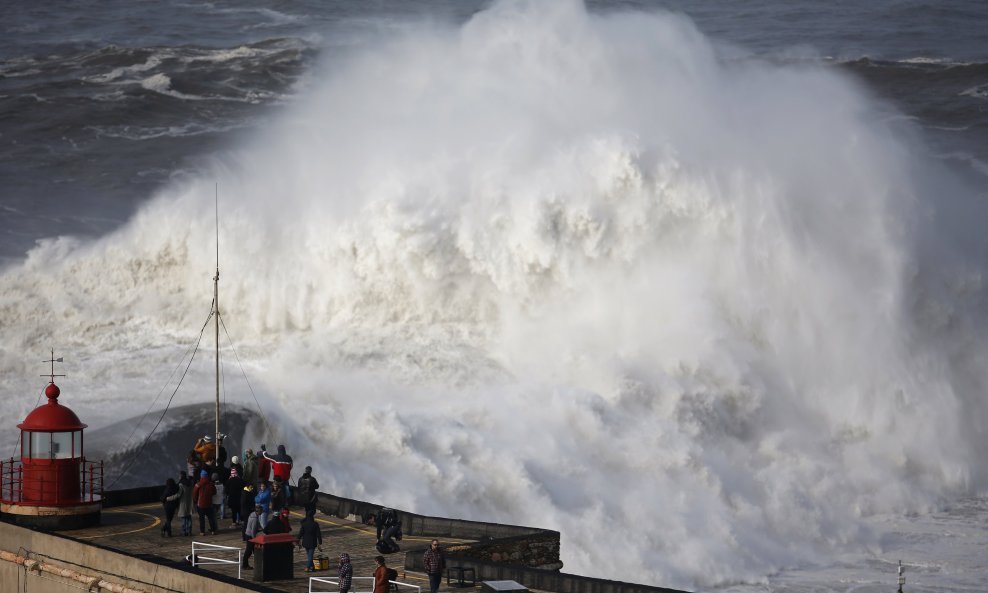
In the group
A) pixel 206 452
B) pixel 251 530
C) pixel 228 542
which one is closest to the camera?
pixel 251 530

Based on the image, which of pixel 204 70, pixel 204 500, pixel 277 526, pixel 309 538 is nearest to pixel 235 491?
pixel 204 500

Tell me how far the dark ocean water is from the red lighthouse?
24.6m

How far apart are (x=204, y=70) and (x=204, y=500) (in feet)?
134

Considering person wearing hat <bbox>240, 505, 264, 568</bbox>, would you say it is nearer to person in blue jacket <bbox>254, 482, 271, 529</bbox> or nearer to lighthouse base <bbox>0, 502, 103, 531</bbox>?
person in blue jacket <bbox>254, 482, 271, 529</bbox>

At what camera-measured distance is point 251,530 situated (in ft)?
59.6

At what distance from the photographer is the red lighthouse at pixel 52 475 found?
19047 millimetres

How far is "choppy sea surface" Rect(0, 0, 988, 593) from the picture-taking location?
28.9m

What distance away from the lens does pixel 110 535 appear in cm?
1930

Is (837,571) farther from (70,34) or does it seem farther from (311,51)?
(70,34)

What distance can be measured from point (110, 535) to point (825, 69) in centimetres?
4180

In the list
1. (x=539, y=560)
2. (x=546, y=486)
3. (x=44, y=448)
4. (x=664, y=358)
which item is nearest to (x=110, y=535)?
(x=44, y=448)

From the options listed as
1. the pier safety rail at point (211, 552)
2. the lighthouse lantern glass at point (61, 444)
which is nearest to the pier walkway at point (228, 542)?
the pier safety rail at point (211, 552)

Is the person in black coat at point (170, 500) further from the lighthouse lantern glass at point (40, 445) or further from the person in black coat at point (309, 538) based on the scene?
the person in black coat at point (309, 538)

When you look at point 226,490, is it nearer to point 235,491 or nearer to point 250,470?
point 235,491
